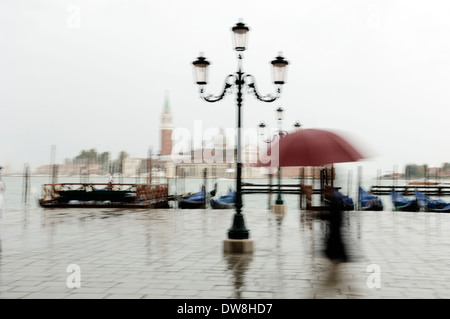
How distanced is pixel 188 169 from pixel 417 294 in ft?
426

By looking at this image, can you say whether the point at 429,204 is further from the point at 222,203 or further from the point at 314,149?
the point at 314,149

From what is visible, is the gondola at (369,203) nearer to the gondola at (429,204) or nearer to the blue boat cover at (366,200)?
the blue boat cover at (366,200)

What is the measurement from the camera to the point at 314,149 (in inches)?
269

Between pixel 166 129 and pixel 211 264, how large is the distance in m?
152

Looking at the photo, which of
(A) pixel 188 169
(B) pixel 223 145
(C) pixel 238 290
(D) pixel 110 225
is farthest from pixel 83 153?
(C) pixel 238 290

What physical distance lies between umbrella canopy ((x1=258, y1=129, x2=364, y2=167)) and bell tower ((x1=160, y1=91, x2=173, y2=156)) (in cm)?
13883

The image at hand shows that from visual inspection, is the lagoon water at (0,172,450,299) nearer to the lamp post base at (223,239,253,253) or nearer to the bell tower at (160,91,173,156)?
the lamp post base at (223,239,253,253)

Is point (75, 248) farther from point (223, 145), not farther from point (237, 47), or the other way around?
point (223, 145)

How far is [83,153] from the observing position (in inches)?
5807

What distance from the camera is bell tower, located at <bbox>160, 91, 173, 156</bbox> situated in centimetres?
14931

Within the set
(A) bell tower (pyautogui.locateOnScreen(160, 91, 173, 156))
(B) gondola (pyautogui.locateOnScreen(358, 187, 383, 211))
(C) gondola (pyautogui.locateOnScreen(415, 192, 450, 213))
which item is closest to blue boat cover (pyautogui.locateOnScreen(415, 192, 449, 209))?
(C) gondola (pyautogui.locateOnScreen(415, 192, 450, 213))

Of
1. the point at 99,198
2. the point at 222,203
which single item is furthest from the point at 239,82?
the point at 222,203

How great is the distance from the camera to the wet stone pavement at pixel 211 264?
590cm
